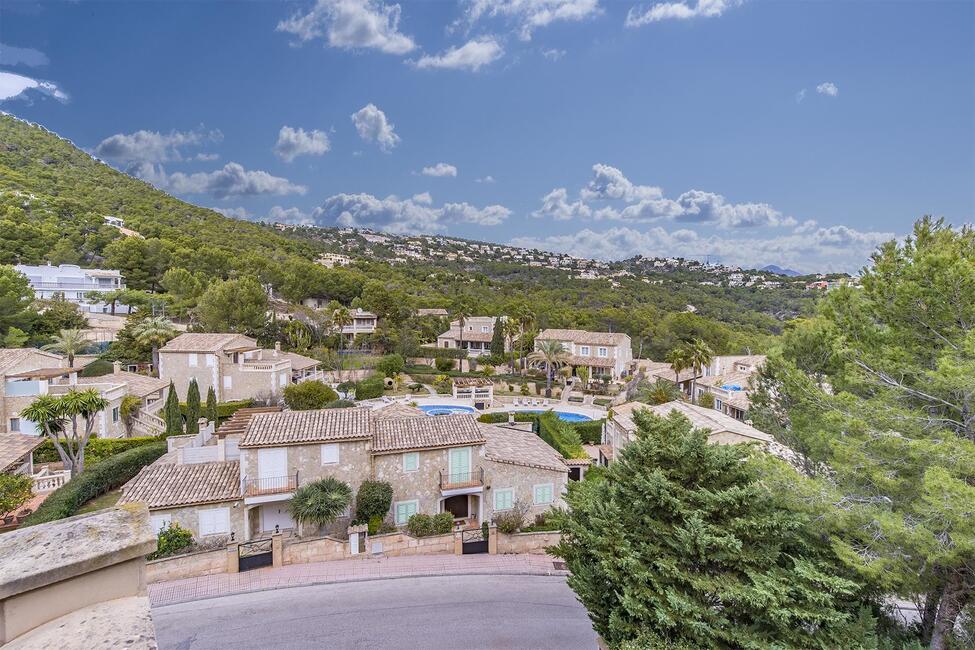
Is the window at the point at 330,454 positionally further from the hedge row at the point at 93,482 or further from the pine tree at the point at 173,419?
the pine tree at the point at 173,419

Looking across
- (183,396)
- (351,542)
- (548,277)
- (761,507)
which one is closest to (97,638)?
(761,507)

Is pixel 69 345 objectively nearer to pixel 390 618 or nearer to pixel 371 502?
pixel 371 502

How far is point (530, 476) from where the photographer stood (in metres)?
21.4

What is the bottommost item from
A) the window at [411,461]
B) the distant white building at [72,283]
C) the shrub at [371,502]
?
the shrub at [371,502]

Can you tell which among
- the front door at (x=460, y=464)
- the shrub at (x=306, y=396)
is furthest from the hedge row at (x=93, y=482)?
the front door at (x=460, y=464)

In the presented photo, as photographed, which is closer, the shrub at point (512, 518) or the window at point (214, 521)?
the window at point (214, 521)

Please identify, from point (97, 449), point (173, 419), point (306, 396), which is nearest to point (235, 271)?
point (306, 396)

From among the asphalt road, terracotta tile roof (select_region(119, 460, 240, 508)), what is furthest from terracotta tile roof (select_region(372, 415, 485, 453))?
terracotta tile roof (select_region(119, 460, 240, 508))

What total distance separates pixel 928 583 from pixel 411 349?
53697 mm

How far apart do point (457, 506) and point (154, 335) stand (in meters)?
30.9

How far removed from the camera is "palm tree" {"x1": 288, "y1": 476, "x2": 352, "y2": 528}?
714 inches

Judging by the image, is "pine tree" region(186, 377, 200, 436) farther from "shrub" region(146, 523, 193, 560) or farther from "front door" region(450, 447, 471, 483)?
"front door" region(450, 447, 471, 483)

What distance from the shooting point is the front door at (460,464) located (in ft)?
68.0

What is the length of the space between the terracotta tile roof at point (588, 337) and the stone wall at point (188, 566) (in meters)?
42.1
